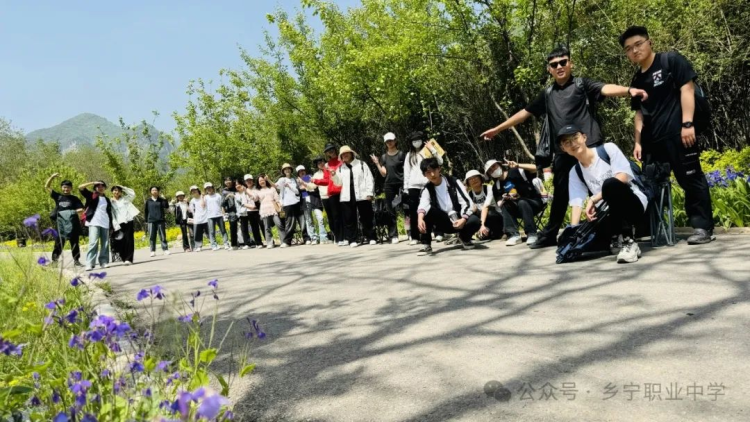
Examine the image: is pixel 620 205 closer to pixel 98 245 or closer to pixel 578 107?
pixel 578 107

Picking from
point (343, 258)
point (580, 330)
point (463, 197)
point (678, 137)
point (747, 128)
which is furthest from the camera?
point (747, 128)

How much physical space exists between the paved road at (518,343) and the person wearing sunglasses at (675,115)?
43 cm

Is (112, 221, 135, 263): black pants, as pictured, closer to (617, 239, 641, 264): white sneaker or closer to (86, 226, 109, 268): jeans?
(86, 226, 109, 268): jeans

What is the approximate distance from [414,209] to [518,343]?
235 inches

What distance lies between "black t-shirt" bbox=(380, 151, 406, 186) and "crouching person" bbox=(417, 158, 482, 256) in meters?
2.10

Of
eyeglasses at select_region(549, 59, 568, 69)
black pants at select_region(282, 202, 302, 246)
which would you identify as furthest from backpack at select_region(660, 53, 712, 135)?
black pants at select_region(282, 202, 302, 246)

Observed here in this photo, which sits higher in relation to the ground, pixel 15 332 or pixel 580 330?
pixel 15 332

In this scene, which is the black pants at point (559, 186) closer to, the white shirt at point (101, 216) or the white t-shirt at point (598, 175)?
the white t-shirt at point (598, 175)

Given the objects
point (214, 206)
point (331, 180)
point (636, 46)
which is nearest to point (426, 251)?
point (636, 46)

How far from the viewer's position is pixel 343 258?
860cm

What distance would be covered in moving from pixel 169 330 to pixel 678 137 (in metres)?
4.93

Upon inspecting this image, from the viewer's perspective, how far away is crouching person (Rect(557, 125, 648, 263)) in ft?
16.8

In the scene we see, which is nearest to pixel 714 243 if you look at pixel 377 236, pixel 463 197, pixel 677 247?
pixel 677 247

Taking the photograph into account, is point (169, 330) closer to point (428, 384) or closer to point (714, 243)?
point (428, 384)
